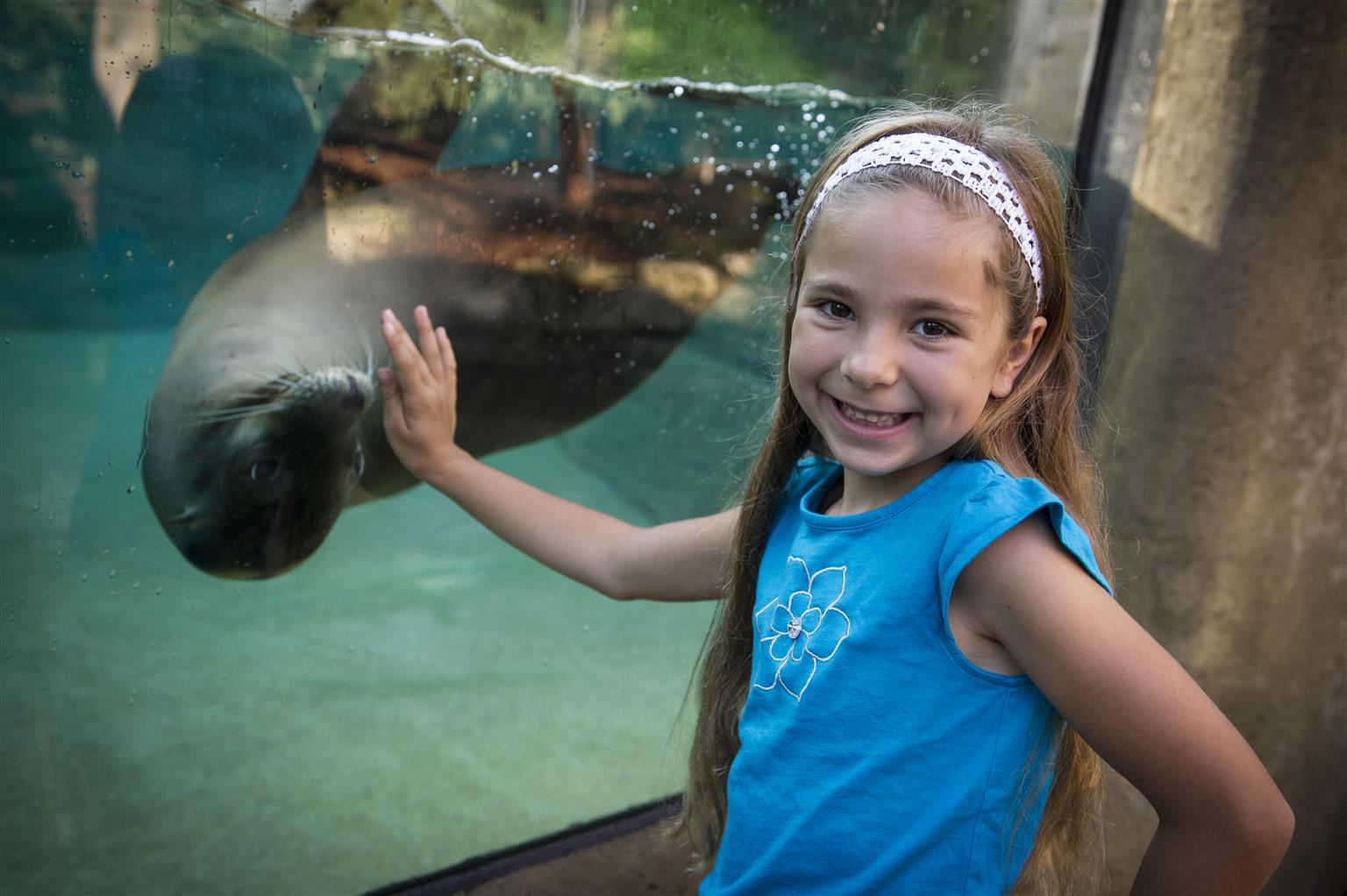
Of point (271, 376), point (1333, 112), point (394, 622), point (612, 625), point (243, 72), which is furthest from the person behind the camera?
point (612, 625)

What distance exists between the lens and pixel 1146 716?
110cm

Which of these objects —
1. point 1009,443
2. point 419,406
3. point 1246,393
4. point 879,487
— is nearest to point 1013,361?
point 1009,443

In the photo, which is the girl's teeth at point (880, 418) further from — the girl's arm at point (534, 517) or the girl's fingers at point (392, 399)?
the girl's fingers at point (392, 399)

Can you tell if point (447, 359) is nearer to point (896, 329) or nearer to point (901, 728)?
point (896, 329)

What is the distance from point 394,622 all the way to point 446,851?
47cm

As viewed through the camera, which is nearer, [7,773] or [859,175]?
[859,175]

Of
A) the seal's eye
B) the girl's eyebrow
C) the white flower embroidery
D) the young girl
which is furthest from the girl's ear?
the seal's eye

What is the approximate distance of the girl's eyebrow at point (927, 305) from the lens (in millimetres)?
1181

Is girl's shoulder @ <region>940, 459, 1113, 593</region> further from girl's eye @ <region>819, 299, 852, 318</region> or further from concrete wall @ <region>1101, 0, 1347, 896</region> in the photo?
concrete wall @ <region>1101, 0, 1347, 896</region>

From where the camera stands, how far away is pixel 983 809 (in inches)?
47.6

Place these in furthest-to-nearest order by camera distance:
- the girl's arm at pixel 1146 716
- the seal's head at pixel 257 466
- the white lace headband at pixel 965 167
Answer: the seal's head at pixel 257 466
the white lace headband at pixel 965 167
the girl's arm at pixel 1146 716

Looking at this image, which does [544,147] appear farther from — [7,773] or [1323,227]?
[1323,227]

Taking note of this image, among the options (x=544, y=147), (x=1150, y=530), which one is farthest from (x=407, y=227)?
(x=1150, y=530)

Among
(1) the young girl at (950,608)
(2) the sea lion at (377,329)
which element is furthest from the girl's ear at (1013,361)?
(2) the sea lion at (377,329)
